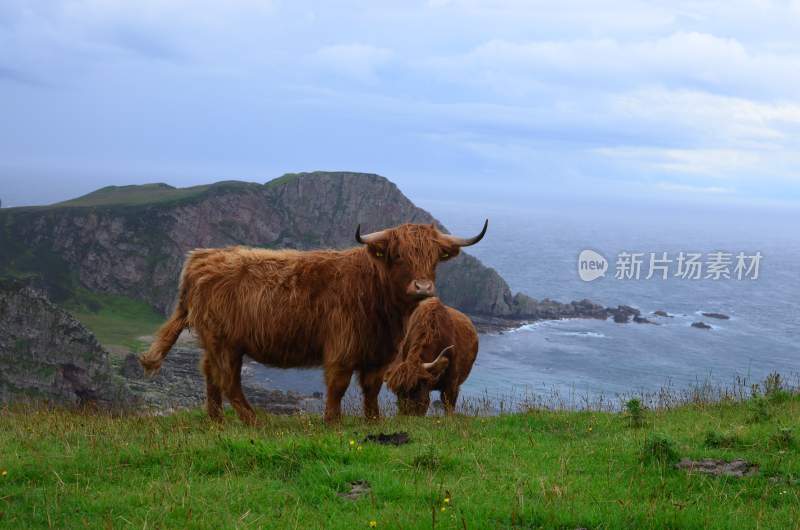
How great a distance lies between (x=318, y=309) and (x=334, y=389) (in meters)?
1.09

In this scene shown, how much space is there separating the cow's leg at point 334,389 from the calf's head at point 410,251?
1.36 m

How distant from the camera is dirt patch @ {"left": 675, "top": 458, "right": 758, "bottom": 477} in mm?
6859

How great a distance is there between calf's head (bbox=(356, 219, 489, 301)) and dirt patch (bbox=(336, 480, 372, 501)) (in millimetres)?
3301

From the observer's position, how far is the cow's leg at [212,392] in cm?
1063

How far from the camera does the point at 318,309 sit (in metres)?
10.1

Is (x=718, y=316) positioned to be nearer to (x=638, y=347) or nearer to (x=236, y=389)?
(x=638, y=347)

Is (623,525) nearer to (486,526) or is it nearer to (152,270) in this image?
(486,526)

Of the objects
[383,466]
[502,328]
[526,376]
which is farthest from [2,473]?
[502,328]

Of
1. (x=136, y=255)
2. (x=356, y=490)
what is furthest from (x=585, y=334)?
(x=356, y=490)

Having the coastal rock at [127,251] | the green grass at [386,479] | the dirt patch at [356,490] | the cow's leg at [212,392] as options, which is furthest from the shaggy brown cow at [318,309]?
the coastal rock at [127,251]

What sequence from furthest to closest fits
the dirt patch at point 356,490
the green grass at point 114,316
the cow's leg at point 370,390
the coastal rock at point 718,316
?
1. the coastal rock at point 718,316
2. the green grass at point 114,316
3. the cow's leg at point 370,390
4. the dirt patch at point 356,490

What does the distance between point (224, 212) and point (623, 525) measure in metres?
198

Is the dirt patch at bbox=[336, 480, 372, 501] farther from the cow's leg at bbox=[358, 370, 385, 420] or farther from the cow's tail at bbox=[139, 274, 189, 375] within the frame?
the cow's tail at bbox=[139, 274, 189, 375]

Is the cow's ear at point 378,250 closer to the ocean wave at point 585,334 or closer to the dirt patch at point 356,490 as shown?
the dirt patch at point 356,490
